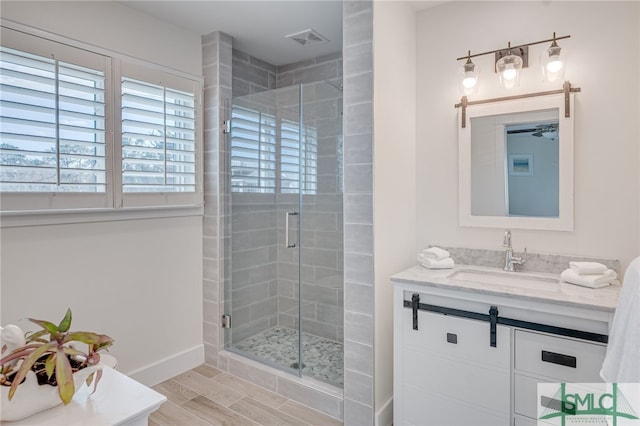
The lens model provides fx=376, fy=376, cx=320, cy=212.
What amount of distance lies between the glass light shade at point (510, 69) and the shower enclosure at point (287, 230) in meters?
1.01

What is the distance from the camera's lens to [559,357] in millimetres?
1679

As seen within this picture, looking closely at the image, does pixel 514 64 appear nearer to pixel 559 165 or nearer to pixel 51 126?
pixel 559 165

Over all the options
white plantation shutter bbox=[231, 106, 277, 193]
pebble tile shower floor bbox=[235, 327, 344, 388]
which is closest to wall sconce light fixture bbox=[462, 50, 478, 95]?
white plantation shutter bbox=[231, 106, 277, 193]

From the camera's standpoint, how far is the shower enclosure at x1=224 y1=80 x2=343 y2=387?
262cm

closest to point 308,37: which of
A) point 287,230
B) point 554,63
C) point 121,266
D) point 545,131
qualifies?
point 287,230

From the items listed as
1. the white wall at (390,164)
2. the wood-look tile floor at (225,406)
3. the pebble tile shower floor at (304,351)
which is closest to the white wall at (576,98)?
the white wall at (390,164)

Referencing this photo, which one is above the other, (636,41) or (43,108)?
(636,41)

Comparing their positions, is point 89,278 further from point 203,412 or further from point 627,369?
point 627,369

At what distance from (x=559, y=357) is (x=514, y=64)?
5.19 ft

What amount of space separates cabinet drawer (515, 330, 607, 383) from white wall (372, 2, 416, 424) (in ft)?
2.37

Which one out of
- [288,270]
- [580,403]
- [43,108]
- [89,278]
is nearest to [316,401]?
[288,270]

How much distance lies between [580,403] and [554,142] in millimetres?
1350

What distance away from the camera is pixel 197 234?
9.62 feet

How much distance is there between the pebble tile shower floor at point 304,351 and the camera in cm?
254
